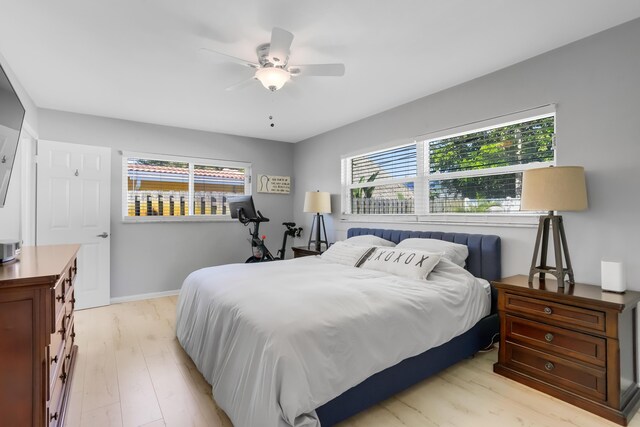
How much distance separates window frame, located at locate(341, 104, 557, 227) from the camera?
267 cm

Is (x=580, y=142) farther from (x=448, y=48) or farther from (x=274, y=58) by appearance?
(x=274, y=58)

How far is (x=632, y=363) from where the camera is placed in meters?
2.04

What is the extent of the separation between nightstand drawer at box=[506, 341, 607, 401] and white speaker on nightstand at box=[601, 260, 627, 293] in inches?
20.7

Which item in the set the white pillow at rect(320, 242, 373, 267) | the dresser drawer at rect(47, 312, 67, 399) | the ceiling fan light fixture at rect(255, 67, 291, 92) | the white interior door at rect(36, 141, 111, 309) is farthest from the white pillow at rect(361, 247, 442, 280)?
the white interior door at rect(36, 141, 111, 309)

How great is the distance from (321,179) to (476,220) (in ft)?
8.41

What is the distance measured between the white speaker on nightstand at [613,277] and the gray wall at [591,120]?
224mm

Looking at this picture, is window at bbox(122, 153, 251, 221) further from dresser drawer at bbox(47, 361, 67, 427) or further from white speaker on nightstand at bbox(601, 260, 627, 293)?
white speaker on nightstand at bbox(601, 260, 627, 293)

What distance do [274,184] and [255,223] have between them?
101 centimetres

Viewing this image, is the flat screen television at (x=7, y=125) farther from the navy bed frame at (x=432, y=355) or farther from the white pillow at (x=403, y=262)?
the white pillow at (x=403, y=262)

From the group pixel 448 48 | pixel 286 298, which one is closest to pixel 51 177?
pixel 286 298

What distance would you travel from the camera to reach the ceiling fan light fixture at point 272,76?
236 centimetres

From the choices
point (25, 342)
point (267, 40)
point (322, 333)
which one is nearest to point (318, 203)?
point (267, 40)

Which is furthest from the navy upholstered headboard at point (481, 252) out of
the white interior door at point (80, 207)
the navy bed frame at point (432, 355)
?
the white interior door at point (80, 207)

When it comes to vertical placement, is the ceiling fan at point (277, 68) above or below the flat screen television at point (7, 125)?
above
